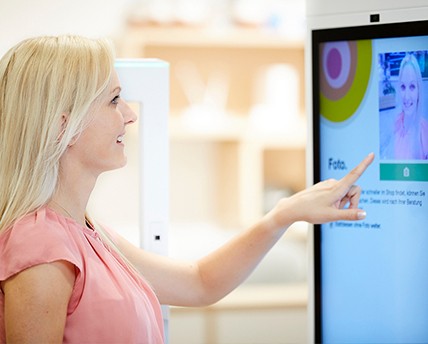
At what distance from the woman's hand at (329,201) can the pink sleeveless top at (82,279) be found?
1.35 feet

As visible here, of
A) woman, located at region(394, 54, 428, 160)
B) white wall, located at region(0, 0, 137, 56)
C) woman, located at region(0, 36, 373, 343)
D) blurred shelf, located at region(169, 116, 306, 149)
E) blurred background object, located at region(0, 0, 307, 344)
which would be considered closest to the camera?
woman, located at region(0, 36, 373, 343)

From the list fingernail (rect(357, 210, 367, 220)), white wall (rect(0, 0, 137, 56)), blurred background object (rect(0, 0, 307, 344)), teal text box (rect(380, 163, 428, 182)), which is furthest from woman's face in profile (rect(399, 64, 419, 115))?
white wall (rect(0, 0, 137, 56))

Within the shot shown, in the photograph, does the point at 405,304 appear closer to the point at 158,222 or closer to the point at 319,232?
the point at 319,232

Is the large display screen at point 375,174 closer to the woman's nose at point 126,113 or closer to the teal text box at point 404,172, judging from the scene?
the teal text box at point 404,172

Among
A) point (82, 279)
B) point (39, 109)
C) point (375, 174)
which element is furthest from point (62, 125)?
point (375, 174)

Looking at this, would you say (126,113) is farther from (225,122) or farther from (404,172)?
(225,122)

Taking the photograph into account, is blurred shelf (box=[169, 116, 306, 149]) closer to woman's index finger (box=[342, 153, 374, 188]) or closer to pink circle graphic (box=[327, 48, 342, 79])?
pink circle graphic (box=[327, 48, 342, 79])

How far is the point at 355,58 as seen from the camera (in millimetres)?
1720

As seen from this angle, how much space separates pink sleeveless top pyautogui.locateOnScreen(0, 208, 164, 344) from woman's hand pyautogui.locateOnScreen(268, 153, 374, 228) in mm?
412

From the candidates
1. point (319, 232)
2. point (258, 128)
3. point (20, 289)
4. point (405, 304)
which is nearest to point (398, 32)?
point (319, 232)

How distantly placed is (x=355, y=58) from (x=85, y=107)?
62 cm

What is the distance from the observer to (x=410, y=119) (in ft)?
Result: 5.42

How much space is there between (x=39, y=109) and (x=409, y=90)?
0.76m

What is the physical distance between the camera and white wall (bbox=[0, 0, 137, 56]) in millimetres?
3602
